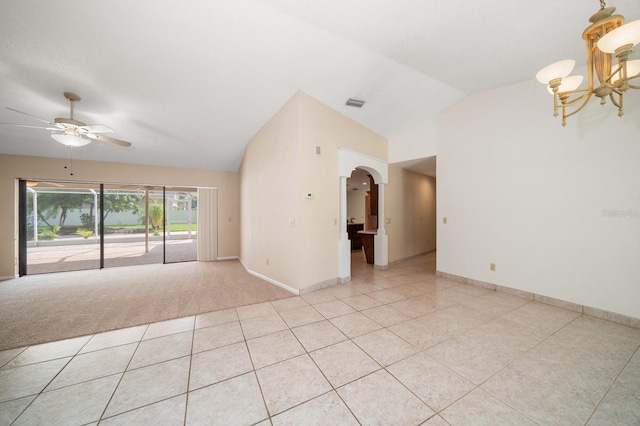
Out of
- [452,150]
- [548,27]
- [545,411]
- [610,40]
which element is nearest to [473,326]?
[545,411]

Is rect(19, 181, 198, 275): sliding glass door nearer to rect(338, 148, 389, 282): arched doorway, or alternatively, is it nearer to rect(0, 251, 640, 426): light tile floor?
rect(0, 251, 640, 426): light tile floor

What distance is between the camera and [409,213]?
A: 20.2 feet

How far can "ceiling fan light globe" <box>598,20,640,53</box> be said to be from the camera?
1.40m

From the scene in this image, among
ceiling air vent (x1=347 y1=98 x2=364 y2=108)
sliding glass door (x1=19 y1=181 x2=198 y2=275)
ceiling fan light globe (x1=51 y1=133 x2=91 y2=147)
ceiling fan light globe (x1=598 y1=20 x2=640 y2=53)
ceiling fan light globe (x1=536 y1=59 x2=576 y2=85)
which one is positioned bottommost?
sliding glass door (x1=19 y1=181 x2=198 y2=275)

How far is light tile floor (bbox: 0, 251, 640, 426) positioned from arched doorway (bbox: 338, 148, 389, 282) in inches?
53.9

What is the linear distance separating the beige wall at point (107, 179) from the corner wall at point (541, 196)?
20.1ft

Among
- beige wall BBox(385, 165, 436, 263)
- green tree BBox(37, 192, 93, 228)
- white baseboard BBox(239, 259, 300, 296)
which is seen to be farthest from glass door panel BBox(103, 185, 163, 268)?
beige wall BBox(385, 165, 436, 263)

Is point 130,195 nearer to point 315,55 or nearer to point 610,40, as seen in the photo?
point 315,55

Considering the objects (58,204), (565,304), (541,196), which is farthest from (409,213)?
(58,204)

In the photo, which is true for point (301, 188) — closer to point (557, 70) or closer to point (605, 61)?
point (557, 70)

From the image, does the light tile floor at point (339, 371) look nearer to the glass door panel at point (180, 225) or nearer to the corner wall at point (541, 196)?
the corner wall at point (541, 196)

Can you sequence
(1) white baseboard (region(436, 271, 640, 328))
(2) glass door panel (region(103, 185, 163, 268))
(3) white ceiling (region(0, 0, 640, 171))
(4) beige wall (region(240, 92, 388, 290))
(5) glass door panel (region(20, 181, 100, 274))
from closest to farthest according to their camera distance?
(3) white ceiling (region(0, 0, 640, 171)), (1) white baseboard (region(436, 271, 640, 328)), (4) beige wall (region(240, 92, 388, 290)), (2) glass door panel (region(103, 185, 163, 268)), (5) glass door panel (region(20, 181, 100, 274))

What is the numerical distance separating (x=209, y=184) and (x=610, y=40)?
7723 mm

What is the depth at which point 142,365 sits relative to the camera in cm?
198
